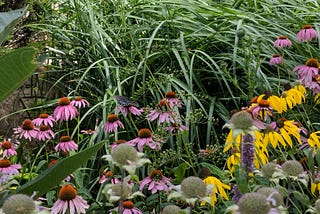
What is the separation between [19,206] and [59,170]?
22cm

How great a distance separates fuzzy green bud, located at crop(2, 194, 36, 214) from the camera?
2.45 feet

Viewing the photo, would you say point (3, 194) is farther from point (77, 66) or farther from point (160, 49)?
point (77, 66)

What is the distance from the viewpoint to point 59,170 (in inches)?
38.2

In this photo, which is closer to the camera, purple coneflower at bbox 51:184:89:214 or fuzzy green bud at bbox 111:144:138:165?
fuzzy green bud at bbox 111:144:138:165

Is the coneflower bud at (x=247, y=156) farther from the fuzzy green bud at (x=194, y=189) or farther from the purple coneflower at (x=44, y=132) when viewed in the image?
the purple coneflower at (x=44, y=132)

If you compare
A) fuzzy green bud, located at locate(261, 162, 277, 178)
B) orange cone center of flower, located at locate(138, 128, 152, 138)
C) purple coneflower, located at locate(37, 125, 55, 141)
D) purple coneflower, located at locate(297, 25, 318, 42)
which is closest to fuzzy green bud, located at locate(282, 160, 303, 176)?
fuzzy green bud, located at locate(261, 162, 277, 178)

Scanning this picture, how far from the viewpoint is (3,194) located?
3.00ft

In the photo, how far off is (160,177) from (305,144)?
0.45 m

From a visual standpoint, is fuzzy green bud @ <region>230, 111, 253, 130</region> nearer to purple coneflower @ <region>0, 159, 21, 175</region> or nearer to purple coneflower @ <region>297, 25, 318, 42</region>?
purple coneflower @ <region>0, 159, 21, 175</region>

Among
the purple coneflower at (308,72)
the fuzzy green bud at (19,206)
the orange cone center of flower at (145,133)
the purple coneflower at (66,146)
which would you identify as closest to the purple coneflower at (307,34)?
the purple coneflower at (308,72)

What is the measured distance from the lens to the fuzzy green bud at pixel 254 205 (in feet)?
2.52

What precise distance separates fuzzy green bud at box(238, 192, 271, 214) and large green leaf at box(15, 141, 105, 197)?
0.28m

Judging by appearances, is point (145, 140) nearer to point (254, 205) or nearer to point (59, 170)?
point (59, 170)

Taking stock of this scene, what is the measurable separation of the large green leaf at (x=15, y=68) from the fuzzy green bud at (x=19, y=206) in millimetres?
212
